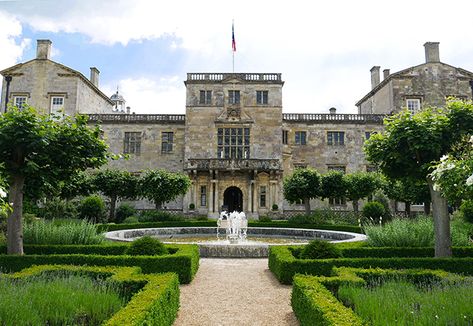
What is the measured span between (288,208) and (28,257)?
26189 mm

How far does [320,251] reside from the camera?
9.86m

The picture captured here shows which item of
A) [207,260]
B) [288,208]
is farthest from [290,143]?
[207,260]

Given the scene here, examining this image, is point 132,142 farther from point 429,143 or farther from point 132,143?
point 429,143

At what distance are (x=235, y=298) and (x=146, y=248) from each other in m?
3.29

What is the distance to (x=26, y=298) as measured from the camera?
17.7 ft

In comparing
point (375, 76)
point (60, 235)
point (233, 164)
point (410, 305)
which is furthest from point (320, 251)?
point (375, 76)

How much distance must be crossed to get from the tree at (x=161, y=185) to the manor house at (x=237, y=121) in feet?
16.6

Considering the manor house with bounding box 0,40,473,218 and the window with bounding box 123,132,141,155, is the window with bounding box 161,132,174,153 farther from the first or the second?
the window with bounding box 123,132,141,155

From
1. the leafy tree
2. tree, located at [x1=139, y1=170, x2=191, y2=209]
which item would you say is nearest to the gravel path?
tree, located at [x1=139, y1=170, x2=191, y2=209]

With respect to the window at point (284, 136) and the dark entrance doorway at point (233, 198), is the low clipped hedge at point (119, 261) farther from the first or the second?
the window at point (284, 136)

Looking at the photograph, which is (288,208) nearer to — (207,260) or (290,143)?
(290,143)

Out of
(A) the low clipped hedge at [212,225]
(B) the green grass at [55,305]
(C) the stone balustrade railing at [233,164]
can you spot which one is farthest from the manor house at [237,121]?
(B) the green grass at [55,305]

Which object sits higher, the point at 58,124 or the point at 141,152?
the point at 141,152

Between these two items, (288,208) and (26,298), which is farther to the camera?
(288,208)
